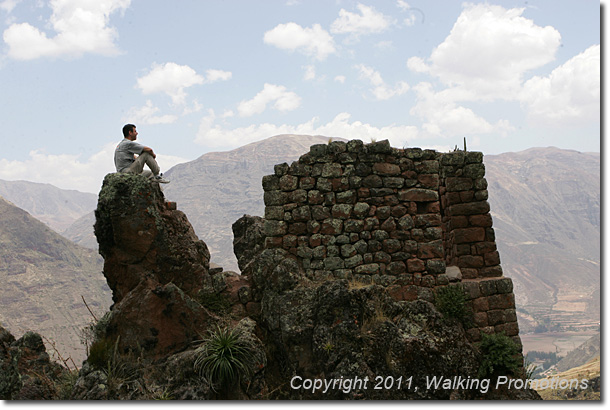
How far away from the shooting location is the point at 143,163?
10.3 metres

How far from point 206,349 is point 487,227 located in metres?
6.49

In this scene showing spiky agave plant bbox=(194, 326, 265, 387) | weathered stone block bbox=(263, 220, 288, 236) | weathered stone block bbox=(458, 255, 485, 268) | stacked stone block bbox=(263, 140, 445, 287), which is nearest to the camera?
spiky agave plant bbox=(194, 326, 265, 387)

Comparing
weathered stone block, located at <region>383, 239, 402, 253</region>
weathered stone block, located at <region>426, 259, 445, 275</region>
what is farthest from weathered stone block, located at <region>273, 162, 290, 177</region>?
weathered stone block, located at <region>426, 259, 445, 275</region>

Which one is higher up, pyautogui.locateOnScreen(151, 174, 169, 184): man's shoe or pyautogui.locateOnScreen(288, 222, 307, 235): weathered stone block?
pyautogui.locateOnScreen(151, 174, 169, 184): man's shoe

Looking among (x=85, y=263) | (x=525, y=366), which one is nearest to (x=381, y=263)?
(x=525, y=366)

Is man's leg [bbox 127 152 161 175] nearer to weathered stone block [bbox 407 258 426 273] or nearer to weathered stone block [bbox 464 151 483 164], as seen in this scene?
weathered stone block [bbox 407 258 426 273]

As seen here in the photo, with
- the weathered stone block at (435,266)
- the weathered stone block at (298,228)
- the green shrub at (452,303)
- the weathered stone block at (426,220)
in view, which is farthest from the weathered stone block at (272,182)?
the green shrub at (452,303)

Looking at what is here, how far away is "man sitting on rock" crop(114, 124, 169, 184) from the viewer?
10255 millimetres

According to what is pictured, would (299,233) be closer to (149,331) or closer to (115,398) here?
(149,331)

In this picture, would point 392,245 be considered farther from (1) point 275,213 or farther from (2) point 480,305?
(1) point 275,213

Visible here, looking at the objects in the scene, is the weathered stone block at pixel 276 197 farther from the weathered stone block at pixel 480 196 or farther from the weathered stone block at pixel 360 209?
the weathered stone block at pixel 480 196

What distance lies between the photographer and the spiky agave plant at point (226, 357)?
333 inches

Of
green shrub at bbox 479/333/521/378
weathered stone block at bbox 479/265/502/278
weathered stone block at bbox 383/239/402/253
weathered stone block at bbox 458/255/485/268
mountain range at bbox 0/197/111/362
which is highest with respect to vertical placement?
weathered stone block at bbox 383/239/402/253

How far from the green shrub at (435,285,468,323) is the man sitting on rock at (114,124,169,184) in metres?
6.16
